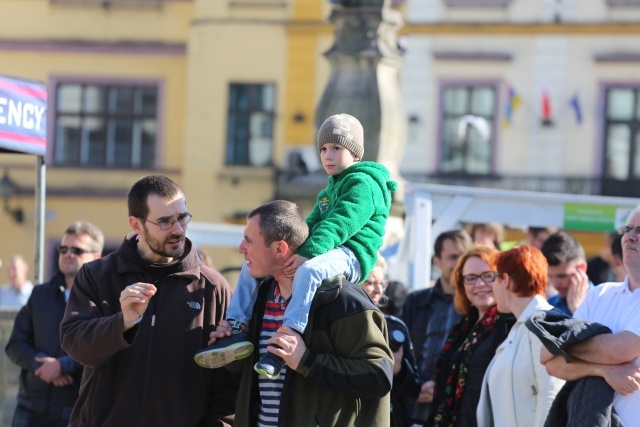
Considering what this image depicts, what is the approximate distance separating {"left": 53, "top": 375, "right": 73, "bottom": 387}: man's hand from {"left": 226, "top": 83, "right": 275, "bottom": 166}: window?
2147 cm

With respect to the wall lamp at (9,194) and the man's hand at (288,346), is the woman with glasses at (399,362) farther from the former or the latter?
the wall lamp at (9,194)

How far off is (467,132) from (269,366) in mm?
23677

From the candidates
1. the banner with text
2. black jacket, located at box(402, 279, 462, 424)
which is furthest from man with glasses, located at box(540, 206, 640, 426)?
the banner with text

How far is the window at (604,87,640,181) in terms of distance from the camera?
2791 centimetres

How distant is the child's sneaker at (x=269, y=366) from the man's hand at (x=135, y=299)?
1.68 feet

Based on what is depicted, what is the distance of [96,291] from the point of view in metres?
5.66

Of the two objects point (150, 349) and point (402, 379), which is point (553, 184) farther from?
point (150, 349)

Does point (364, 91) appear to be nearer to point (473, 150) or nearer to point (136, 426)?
point (136, 426)

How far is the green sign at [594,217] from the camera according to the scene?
10.8m

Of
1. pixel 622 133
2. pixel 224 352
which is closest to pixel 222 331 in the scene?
pixel 224 352

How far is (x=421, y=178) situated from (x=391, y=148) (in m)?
16.1

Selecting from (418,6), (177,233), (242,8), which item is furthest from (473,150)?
(177,233)

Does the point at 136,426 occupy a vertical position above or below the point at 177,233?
below

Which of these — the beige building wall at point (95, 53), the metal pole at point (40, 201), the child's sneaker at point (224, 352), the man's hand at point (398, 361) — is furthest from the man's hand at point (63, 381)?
the beige building wall at point (95, 53)
